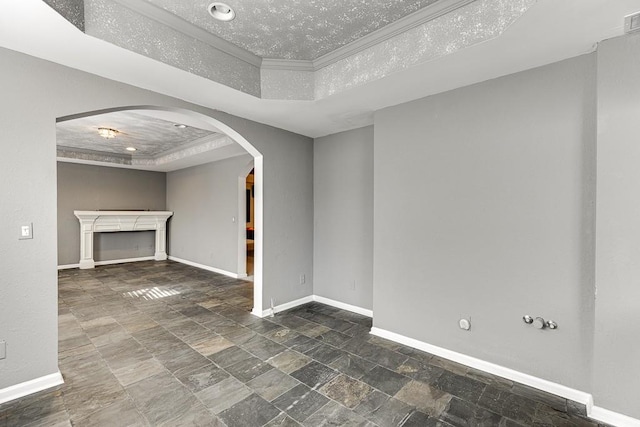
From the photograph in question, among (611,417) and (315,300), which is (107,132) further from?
(611,417)

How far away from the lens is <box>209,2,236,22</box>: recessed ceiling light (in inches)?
78.5

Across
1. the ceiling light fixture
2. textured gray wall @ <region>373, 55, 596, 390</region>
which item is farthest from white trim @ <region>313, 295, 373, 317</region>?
the ceiling light fixture

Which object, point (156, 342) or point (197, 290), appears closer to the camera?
point (156, 342)

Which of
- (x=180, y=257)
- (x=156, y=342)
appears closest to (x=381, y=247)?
(x=156, y=342)

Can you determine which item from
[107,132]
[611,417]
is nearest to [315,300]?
[611,417]

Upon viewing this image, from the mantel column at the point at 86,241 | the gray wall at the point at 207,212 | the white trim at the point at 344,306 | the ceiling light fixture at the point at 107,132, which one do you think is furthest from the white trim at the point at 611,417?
the mantel column at the point at 86,241

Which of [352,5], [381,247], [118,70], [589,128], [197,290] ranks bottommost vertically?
[197,290]

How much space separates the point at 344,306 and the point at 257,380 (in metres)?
1.89

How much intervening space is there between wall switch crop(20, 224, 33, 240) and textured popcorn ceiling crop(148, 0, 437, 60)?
6.10ft

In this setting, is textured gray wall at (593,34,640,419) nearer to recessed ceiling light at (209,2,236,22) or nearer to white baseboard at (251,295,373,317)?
white baseboard at (251,295,373,317)

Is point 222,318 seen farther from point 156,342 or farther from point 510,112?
point 510,112

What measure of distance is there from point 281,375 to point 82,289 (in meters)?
4.50

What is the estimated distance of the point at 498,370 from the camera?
234cm

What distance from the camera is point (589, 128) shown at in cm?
201
